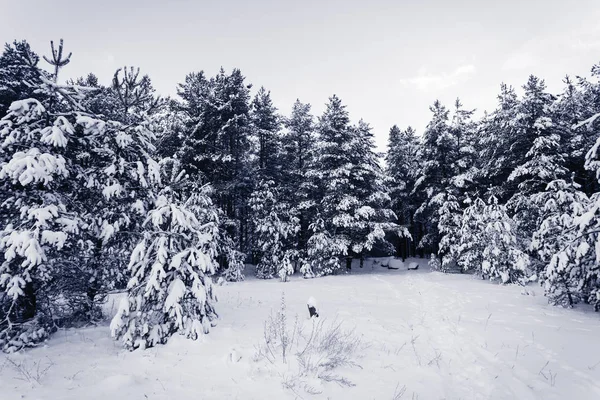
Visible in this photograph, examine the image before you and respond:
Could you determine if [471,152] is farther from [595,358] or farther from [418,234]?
[595,358]

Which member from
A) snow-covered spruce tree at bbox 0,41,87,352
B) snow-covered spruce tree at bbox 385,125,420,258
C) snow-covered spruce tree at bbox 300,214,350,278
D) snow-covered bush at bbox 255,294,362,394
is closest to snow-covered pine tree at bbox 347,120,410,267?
snow-covered spruce tree at bbox 300,214,350,278

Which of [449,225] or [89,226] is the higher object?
[449,225]

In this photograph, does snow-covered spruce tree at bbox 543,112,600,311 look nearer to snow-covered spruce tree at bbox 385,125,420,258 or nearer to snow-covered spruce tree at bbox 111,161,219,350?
snow-covered spruce tree at bbox 111,161,219,350

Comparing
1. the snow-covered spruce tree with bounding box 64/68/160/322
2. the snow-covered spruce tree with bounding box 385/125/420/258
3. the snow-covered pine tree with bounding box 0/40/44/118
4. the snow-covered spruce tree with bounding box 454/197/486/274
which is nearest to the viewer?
the snow-covered spruce tree with bounding box 64/68/160/322

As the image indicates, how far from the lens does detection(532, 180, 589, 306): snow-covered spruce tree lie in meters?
8.51

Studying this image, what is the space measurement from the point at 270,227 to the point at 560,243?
15077mm

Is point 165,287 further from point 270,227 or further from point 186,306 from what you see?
point 270,227

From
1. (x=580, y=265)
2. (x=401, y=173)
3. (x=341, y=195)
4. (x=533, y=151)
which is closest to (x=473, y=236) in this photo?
(x=533, y=151)

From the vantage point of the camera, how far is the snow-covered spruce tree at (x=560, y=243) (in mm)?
8512

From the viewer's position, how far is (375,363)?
5.75m

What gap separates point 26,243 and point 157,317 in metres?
2.79

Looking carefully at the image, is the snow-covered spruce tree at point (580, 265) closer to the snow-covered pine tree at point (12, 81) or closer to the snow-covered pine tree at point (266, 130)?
the snow-covered pine tree at point (266, 130)

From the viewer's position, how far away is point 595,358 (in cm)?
568

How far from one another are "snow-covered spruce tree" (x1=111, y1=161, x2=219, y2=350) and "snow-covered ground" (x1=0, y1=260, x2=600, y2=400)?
31cm
